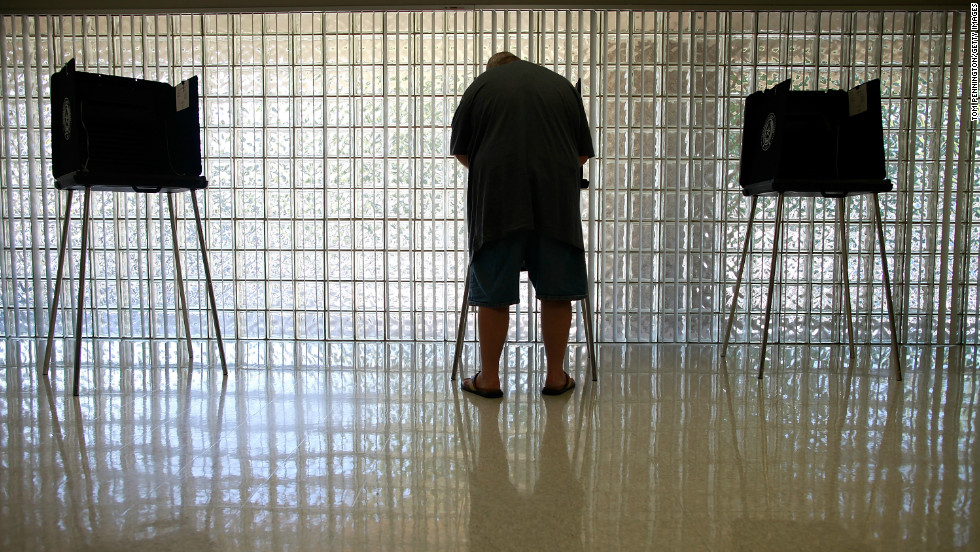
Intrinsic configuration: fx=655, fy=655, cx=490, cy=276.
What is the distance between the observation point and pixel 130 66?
3.95 m

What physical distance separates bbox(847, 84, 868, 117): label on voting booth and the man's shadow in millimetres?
2054

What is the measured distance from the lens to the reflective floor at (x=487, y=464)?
131 cm

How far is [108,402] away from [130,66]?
2.47 meters

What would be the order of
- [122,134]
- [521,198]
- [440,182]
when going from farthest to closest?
1. [440,182]
2. [122,134]
3. [521,198]

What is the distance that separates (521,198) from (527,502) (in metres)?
1.17

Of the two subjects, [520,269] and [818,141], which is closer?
[520,269]

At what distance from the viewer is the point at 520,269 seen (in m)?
2.44

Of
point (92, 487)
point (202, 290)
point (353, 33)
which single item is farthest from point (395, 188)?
point (92, 487)

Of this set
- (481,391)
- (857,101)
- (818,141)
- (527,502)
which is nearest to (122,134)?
(481,391)

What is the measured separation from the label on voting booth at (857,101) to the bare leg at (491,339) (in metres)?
1.82

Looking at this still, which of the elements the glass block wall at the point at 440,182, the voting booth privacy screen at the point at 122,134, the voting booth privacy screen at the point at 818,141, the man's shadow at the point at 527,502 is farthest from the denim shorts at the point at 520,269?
the glass block wall at the point at 440,182

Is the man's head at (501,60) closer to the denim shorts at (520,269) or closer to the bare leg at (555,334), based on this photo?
the denim shorts at (520,269)

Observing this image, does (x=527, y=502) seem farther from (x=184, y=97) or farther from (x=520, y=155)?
(x=184, y=97)

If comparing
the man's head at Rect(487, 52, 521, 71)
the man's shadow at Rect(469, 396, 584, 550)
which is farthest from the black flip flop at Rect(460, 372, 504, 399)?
the man's head at Rect(487, 52, 521, 71)
